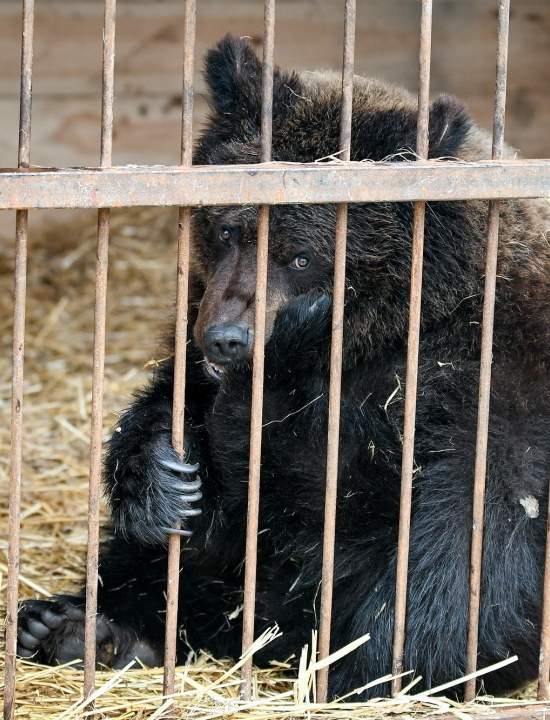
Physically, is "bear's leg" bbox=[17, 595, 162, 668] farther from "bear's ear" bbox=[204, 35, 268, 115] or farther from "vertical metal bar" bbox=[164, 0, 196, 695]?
"bear's ear" bbox=[204, 35, 268, 115]

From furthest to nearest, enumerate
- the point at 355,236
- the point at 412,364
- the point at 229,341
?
the point at 355,236, the point at 229,341, the point at 412,364

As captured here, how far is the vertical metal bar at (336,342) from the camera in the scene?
3.43 meters

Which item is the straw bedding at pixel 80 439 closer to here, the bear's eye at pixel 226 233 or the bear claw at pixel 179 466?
the bear claw at pixel 179 466

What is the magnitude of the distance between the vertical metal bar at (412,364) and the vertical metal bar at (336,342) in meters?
0.20

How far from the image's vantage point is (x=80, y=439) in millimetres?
6723

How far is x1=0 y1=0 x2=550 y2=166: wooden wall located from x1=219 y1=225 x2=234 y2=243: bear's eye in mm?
4577

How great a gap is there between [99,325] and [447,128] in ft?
5.16

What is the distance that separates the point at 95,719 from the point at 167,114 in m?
6.16

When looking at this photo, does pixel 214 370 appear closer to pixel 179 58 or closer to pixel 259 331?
pixel 259 331

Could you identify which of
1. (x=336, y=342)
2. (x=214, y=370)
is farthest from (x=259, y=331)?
(x=214, y=370)

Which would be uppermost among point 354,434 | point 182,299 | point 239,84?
point 239,84

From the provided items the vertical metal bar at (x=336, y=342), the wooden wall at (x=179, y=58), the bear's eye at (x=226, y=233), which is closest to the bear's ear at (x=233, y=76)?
the bear's eye at (x=226, y=233)

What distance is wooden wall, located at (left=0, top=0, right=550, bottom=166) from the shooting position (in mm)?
8984

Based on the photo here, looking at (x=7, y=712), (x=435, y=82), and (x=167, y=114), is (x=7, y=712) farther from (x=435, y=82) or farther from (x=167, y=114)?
(x=435, y=82)
